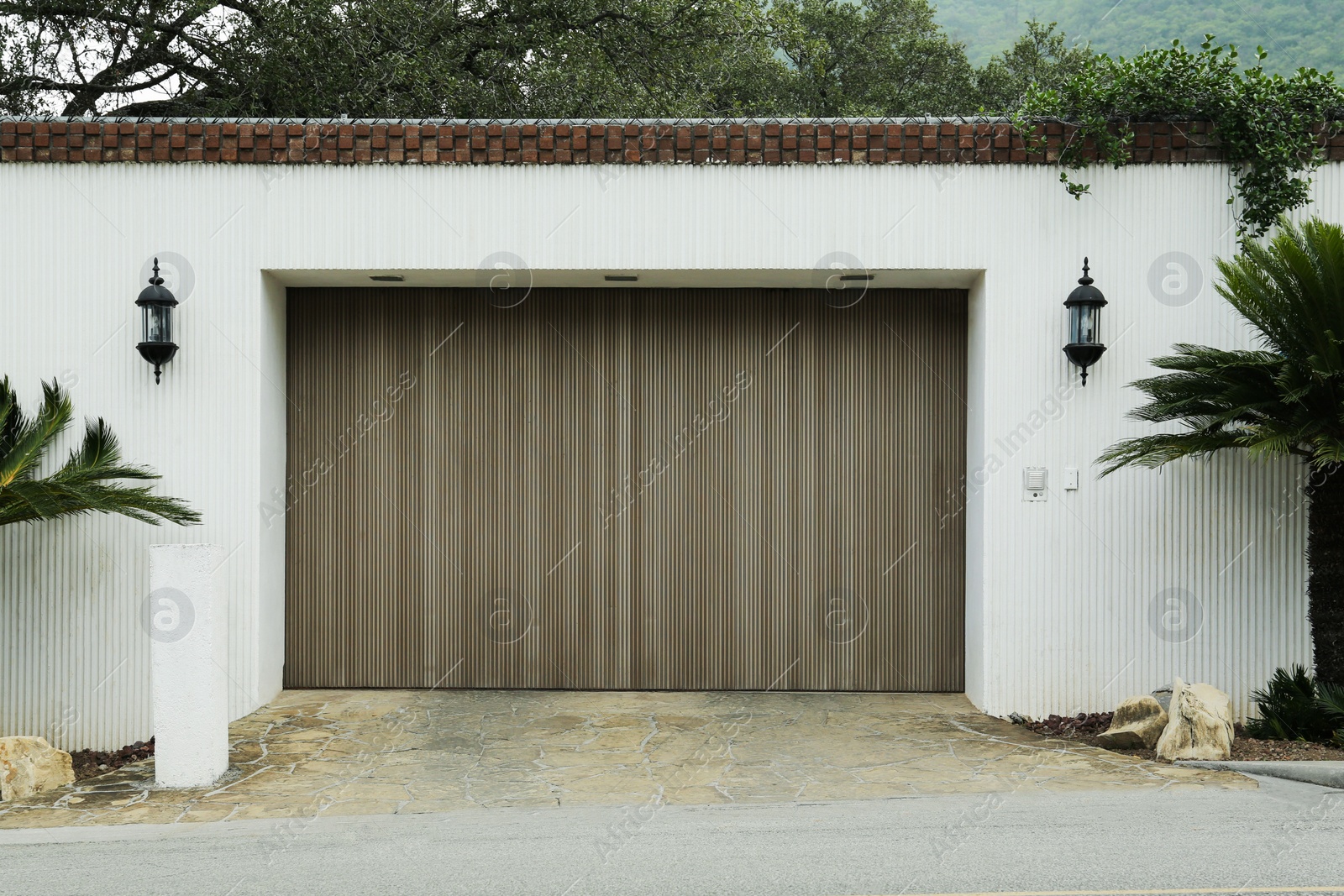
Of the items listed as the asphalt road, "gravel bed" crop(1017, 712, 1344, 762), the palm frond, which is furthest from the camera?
the palm frond

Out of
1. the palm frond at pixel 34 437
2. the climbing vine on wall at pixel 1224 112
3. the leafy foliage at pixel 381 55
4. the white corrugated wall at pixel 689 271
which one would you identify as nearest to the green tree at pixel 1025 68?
the leafy foliage at pixel 381 55

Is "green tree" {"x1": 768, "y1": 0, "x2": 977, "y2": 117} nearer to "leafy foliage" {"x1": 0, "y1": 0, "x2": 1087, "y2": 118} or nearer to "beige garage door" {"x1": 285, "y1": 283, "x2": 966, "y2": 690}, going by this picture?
"leafy foliage" {"x1": 0, "y1": 0, "x2": 1087, "y2": 118}

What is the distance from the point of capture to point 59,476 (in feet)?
23.6

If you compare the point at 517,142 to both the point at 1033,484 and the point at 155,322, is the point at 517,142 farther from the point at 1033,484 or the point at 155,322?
the point at 1033,484

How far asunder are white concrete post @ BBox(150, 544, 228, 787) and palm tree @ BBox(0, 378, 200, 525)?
35.5 inches

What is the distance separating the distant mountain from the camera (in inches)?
1522

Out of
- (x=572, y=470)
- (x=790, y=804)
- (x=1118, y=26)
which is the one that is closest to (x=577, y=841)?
(x=790, y=804)

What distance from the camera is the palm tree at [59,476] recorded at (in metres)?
7.07

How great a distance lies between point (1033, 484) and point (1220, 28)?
39911 millimetres

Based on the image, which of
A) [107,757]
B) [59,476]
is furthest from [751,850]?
[107,757]

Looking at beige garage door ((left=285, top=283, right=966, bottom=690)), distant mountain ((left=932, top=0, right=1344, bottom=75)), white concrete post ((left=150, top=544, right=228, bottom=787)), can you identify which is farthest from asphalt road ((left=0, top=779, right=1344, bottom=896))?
distant mountain ((left=932, top=0, right=1344, bottom=75))

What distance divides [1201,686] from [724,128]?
5.29m

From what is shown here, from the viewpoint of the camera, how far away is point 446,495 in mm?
9148

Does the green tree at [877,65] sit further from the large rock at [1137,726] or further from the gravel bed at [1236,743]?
the large rock at [1137,726]
